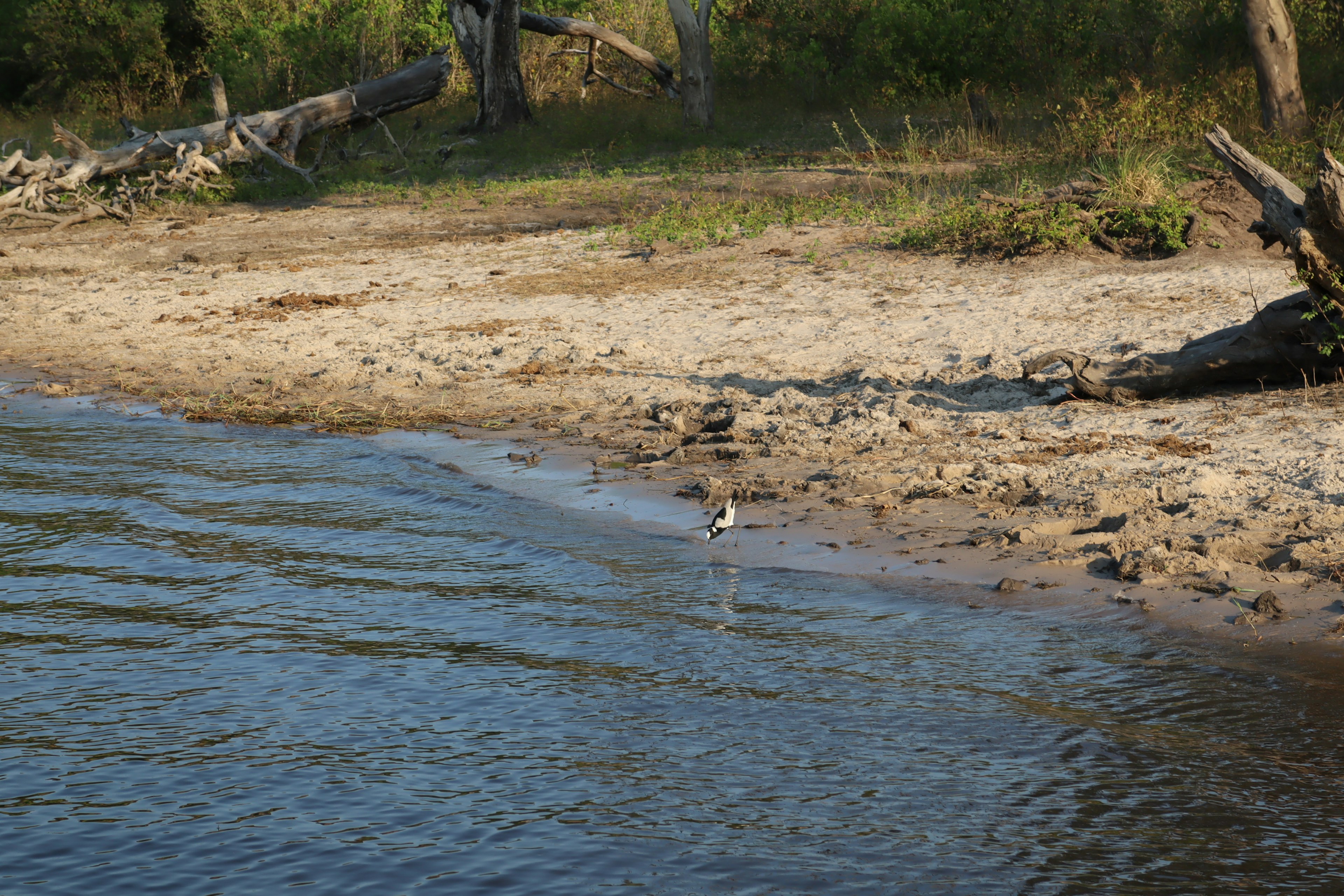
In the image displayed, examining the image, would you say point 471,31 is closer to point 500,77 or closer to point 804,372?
point 500,77

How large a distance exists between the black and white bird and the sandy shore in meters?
0.25

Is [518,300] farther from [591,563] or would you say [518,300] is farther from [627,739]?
[627,739]

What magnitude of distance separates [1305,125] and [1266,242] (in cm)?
862

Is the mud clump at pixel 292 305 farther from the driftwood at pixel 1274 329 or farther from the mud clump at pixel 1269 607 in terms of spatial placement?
the mud clump at pixel 1269 607

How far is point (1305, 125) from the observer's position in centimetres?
1427

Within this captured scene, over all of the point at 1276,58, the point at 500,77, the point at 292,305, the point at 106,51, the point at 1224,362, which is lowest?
the point at 1224,362

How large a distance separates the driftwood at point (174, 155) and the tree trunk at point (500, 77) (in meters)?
1.49

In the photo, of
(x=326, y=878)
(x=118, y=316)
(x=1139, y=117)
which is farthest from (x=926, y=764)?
(x=1139, y=117)

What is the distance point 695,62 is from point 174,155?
7649mm

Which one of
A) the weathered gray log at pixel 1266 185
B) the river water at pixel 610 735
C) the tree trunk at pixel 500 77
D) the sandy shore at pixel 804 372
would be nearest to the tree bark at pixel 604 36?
the tree trunk at pixel 500 77

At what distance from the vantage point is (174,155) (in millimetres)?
17500

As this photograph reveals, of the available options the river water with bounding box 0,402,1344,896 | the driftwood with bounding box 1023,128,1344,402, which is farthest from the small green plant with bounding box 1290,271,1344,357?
the river water with bounding box 0,402,1344,896

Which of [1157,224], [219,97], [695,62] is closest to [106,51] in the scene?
[219,97]

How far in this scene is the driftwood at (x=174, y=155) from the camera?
16094 mm
